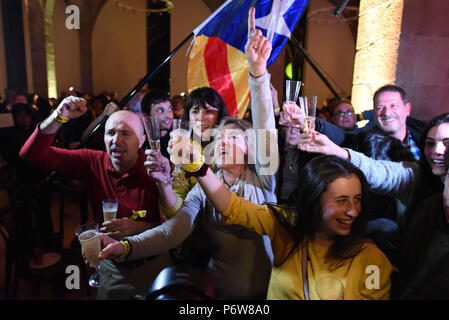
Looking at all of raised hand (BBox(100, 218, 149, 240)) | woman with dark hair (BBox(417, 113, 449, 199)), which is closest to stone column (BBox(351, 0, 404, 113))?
woman with dark hair (BBox(417, 113, 449, 199))

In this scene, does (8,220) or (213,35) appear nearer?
(8,220)

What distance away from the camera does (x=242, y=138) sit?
166 centimetres

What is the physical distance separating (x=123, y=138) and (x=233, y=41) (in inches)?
58.7

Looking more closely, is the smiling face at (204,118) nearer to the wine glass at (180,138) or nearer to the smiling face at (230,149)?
the smiling face at (230,149)

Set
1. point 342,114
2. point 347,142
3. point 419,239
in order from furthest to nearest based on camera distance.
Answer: point 342,114
point 347,142
point 419,239

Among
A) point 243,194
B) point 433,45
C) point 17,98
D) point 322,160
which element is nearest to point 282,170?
point 243,194

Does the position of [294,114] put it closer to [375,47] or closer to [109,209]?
[109,209]

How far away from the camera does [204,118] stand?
2.19 meters

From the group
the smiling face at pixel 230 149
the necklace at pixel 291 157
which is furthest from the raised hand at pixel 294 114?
the necklace at pixel 291 157

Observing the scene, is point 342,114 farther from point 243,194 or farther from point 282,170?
point 243,194

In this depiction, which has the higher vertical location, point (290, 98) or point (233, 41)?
point (233, 41)

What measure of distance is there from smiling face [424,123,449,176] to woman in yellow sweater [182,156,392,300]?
0.62 meters

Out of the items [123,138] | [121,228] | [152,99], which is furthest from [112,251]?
[152,99]

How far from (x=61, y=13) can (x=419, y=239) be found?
12377 mm
